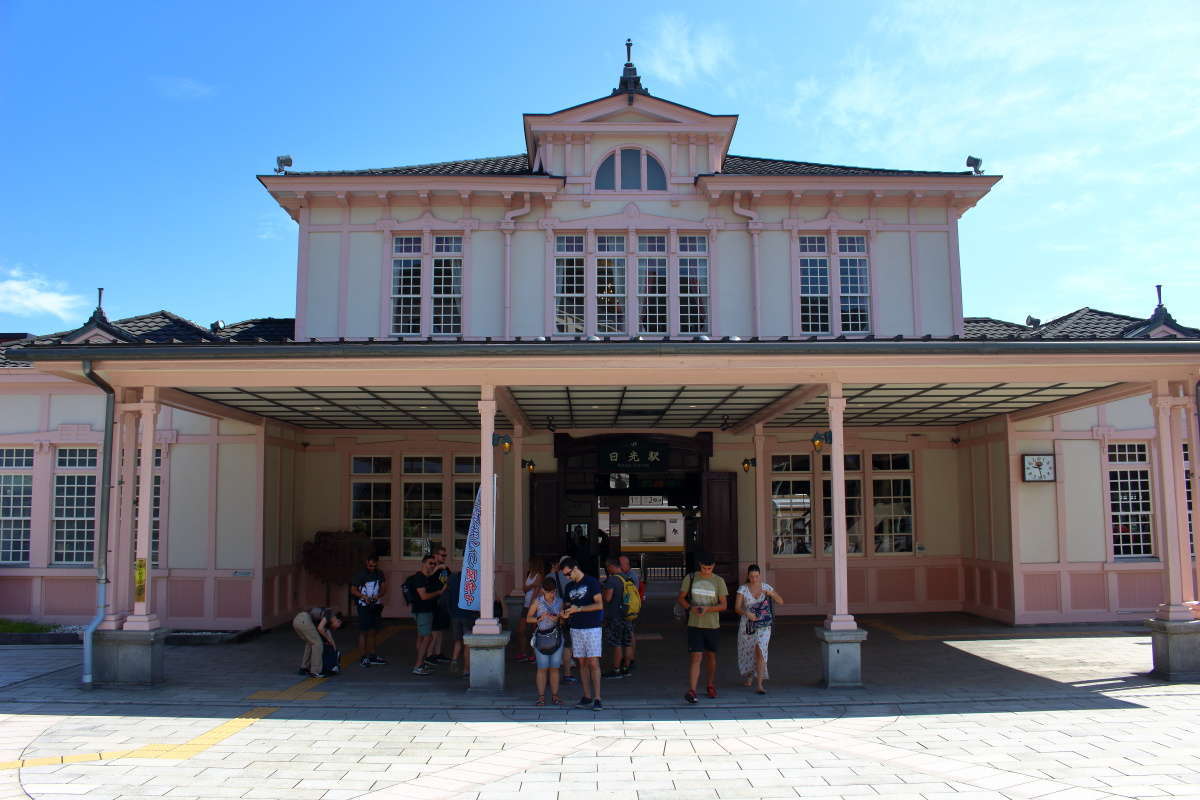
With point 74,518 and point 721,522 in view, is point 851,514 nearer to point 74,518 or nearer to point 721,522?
point 721,522

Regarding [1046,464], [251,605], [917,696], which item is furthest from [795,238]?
[251,605]

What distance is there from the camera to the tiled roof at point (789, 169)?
1616 cm

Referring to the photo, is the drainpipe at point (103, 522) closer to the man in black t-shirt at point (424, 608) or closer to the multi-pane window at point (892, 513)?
the man in black t-shirt at point (424, 608)

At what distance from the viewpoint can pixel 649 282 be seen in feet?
51.6

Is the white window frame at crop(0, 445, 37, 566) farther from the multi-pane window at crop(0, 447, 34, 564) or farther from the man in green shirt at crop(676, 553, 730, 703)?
the man in green shirt at crop(676, 553, 730, 703)

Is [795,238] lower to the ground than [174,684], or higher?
higher

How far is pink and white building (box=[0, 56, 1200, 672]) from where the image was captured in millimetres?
14594

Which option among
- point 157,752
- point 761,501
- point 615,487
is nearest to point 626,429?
point 615,487

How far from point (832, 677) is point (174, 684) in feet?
24.8

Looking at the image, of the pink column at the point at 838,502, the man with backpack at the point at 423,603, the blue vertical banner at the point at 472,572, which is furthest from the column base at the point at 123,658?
the pink column at the point at 838,502

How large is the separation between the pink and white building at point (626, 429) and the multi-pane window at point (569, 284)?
0.14 feet

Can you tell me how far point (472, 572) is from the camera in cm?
1017

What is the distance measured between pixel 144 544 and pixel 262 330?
717 centimetres

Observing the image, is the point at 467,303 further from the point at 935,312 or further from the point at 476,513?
the point at 935,312
